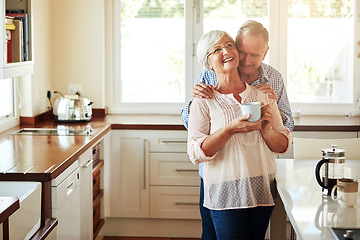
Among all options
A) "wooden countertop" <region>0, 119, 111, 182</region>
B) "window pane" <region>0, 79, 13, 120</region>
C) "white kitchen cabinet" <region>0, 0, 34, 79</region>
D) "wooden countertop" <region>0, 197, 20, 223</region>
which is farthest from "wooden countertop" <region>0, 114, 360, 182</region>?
"wooden countertop" <region>0, 197, 20, 223</region>

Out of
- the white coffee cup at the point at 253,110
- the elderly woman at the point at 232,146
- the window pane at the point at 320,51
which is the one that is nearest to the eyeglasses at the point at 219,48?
the elderly woman at the point at 232,146

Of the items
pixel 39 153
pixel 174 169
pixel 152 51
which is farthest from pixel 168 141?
pixel 39 153

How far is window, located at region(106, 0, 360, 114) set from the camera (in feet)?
15.6

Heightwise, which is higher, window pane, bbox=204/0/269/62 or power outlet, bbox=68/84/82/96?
window pane, bbox=204/0/269/62

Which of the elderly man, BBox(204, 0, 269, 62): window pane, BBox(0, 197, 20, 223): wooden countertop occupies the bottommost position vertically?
BBox(0, 197, 20, 223): wooden countertop

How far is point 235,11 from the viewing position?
476 centimetres

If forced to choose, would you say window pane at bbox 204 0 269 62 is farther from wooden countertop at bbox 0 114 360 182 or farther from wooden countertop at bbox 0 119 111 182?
wooden countertop at bbox 0 119 111 182

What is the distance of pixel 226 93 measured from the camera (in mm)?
2729

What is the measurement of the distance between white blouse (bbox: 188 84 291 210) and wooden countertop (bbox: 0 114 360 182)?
2.21 feet

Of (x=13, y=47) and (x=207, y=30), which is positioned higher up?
(x=207, y=30)

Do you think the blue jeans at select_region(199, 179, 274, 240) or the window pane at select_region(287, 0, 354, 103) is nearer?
the blue jeans at select_region(199, 179, 274, 240)

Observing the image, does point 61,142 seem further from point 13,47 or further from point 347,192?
point 347,192

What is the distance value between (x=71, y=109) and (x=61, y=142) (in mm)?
880

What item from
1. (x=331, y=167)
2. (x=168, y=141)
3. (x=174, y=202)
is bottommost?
(x=174, y=202)
